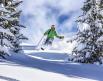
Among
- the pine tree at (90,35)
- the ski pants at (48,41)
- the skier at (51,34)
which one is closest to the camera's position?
the pine tree at (90,35)

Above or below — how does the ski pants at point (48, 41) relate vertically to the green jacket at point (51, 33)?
below

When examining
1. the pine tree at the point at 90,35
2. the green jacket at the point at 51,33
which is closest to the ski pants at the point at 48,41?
the green jacket at the point at 51,33

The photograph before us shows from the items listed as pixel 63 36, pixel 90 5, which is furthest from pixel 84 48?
pixel 63 36

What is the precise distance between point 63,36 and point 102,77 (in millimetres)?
17623

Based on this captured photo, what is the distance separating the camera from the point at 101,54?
77.5 feet

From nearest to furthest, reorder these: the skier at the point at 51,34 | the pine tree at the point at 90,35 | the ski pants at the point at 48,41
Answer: the pine tree at the point at 90,35 → the skier at the point at 51,34 → the ski pants at the point at 48,41

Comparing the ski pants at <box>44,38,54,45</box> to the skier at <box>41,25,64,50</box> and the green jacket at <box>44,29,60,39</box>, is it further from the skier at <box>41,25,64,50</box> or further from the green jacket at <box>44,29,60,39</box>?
the green jacket at <box>44,29,60,39</box>

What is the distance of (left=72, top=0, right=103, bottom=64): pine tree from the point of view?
2372cm

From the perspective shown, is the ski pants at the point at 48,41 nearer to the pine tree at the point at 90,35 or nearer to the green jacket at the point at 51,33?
the green jacket at the point at 51,33

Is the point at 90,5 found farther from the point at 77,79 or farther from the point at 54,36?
the point at 77,79

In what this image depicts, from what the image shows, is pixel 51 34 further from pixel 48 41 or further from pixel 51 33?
pixel 48 41

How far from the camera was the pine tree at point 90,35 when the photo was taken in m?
23.7

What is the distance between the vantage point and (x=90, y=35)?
957 inches

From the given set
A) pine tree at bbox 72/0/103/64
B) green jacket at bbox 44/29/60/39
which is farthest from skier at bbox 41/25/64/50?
pine tree at bbox 72/0/103/64
